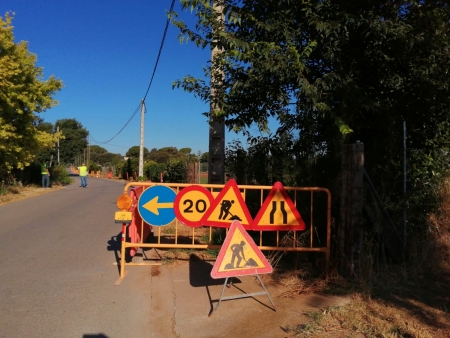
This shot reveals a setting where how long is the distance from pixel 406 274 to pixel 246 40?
160 inches

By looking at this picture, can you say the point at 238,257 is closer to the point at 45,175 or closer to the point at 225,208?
the point at 225,208

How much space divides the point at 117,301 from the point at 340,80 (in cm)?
424

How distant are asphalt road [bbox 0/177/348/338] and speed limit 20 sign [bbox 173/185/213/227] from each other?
3.00ft

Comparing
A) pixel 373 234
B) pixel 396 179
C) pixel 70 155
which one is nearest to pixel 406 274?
pixel 373 234

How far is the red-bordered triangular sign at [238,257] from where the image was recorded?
4.54 metres

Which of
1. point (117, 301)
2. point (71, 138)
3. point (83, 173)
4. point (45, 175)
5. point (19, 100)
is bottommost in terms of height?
point (117, 301)

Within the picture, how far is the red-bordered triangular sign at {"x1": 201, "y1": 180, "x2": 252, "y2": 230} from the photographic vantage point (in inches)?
212

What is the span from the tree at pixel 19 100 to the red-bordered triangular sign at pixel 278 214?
15.2m

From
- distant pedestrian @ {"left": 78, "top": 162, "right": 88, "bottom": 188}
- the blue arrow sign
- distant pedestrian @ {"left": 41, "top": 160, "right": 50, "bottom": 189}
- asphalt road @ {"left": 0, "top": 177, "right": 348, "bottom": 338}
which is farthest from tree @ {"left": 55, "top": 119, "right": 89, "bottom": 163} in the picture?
the blue arrow sign

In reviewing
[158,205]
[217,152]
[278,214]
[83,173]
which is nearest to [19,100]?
[83,173]

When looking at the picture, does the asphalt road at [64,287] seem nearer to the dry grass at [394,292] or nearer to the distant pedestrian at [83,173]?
the dry grass at [394,292]

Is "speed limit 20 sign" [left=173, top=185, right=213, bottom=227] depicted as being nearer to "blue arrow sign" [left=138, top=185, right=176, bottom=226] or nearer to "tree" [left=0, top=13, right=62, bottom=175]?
"blue arrow sign" [left=138, top=185, right=176, bottom=226]

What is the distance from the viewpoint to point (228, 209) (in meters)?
5.39

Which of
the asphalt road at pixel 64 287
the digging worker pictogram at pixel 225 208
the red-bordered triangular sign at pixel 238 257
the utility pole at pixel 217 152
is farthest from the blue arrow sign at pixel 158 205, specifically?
the utility pole at pixel 217 152
